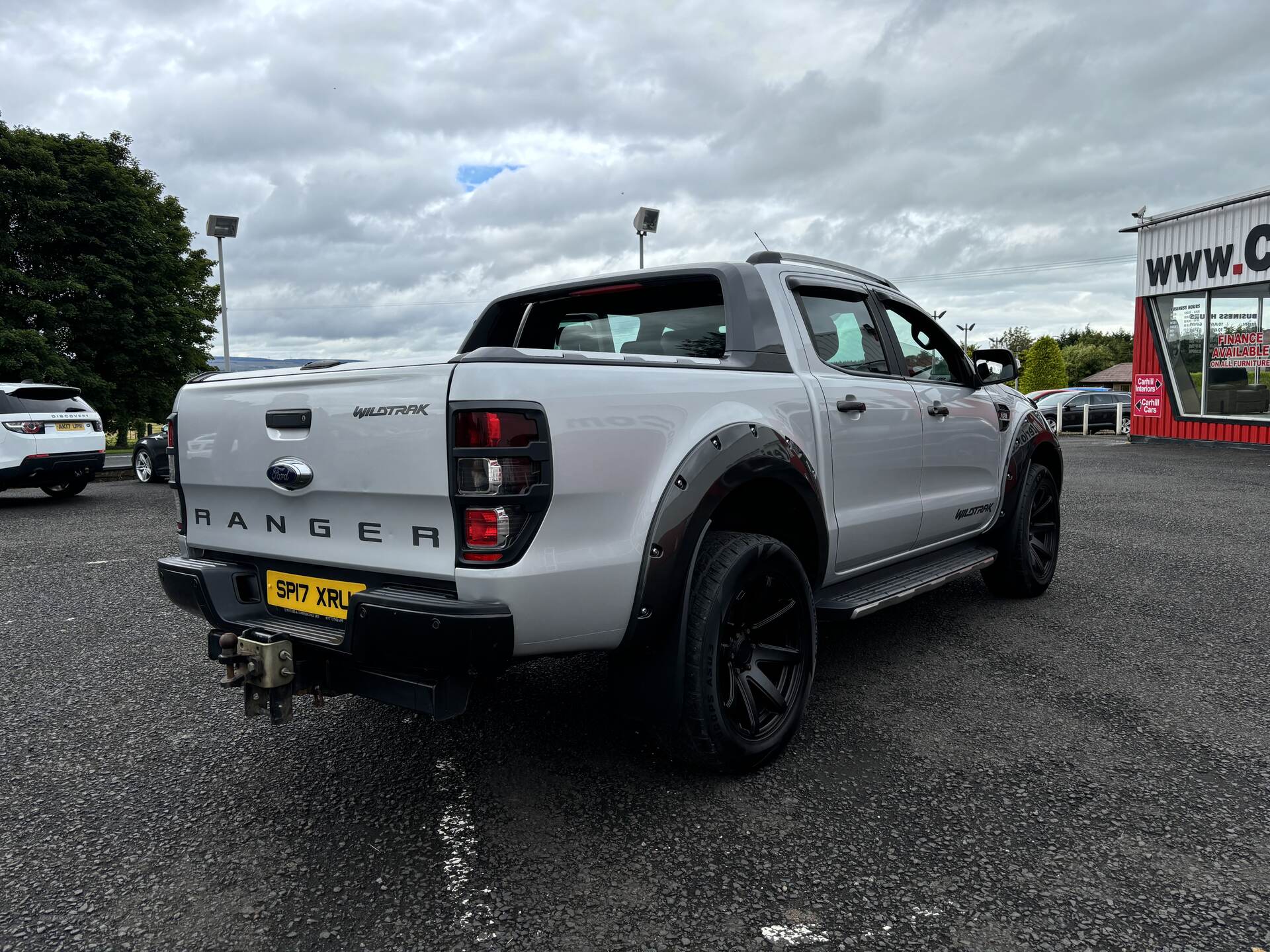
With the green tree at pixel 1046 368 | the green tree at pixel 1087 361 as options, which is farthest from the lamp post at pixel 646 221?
the green tree at pixel 1087 361

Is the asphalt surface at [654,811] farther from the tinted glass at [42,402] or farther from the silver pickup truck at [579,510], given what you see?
the tinted glass at [42,402]

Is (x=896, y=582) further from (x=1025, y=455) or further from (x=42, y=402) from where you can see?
(x=42, y=402)

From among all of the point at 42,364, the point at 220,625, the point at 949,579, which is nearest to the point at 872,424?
the point at 949,579

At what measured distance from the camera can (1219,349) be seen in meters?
17.8

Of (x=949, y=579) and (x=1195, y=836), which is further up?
(x=949, y=579)

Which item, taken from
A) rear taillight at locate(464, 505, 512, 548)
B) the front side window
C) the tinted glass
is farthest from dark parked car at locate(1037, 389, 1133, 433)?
rear taillight at locate(464, 505, 512, 548)

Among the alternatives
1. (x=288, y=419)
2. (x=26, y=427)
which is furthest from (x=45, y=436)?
(x=288, y=419)

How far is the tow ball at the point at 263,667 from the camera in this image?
2484 millimetres

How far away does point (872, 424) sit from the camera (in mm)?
3768

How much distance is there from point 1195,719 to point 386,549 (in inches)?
124

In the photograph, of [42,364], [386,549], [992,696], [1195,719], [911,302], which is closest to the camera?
[386,549]

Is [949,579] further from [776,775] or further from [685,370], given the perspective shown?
[685,370]

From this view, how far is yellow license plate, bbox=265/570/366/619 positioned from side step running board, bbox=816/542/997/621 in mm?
1799

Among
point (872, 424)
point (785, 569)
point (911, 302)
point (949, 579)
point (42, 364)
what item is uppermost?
point (42, 364)
